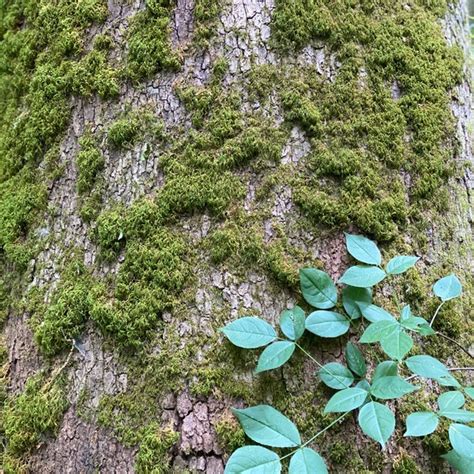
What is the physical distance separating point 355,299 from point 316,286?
105 millimetres

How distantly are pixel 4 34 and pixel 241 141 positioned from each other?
117 centimetres

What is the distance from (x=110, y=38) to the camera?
1.51 metres

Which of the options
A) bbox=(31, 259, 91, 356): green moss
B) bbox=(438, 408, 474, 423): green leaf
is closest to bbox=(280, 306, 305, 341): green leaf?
bbox=(438, 408, 474, 423): green leaf

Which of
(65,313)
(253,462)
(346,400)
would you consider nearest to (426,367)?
(346,400)

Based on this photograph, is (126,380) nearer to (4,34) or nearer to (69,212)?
(69,212)

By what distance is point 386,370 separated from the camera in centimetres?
109

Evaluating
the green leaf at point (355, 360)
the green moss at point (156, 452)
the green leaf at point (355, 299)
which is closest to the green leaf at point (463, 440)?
the green leaf at point (355, 360)

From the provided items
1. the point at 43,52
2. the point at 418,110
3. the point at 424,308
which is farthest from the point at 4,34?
the point at 424,308

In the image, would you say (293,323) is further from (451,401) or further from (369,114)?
(369,114)

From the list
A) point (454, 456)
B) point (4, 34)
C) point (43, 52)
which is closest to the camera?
point (454, 456)

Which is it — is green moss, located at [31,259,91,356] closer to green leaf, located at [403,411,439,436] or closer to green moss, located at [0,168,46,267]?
green moss, located at [0,168,46,267]

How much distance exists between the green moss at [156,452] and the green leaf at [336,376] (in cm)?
36

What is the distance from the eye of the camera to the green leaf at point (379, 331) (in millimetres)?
1055

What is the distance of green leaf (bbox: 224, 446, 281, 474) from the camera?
97cm
